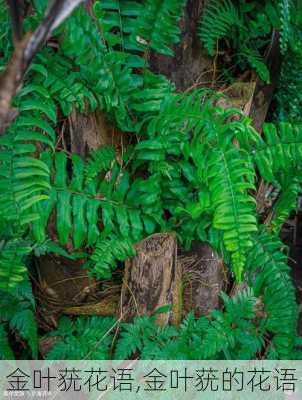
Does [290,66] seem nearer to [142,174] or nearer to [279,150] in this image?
[279,150]

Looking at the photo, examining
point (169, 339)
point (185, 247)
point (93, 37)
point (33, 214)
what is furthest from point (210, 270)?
point (93, 37)

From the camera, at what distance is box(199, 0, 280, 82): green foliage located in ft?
6.02

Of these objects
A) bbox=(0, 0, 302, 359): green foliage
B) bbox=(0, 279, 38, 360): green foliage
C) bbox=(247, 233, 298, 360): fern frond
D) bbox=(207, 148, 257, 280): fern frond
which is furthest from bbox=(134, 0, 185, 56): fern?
bbox=(0, 279, 38, 360): green foliage

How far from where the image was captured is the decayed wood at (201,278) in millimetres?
2115

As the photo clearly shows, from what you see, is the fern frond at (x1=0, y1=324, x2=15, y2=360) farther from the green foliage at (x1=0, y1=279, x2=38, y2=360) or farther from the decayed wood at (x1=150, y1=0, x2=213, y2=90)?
the decayed wood at (x1=150, y1=0, x2=213, y2=90)

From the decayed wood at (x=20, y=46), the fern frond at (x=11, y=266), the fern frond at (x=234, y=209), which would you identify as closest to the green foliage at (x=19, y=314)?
the fern frond at (x=11, y=266)

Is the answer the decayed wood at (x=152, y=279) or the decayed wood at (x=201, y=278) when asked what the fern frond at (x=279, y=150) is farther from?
the decayed wood at (x=201, y=278)

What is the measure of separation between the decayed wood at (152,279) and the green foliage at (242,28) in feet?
2.83

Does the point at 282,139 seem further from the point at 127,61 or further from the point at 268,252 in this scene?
the point at 127,61

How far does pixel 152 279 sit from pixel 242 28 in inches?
46.6

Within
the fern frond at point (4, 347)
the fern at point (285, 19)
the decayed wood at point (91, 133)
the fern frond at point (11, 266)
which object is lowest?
the fern frond at point (4, 347)

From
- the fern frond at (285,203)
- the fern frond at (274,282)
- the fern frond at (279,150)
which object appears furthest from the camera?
the fern frond at (285,203)

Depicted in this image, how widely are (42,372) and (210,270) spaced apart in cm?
93

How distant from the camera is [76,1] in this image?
770 mm
